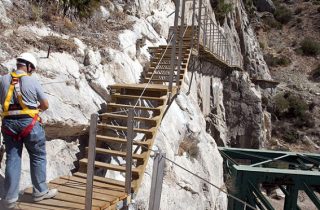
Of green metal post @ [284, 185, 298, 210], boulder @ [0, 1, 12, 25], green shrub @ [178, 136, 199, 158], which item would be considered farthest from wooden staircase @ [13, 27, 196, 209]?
boulder @ [0, 1, 12, 25]

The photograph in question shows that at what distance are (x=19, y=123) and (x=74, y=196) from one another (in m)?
1.39

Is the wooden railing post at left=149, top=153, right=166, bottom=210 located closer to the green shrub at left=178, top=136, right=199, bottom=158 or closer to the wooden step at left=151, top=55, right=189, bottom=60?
the green shrub at left=178, top=136, right=199, bottom=158

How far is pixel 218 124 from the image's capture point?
69.9 feet

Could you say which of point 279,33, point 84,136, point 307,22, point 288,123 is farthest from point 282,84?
point 84,136

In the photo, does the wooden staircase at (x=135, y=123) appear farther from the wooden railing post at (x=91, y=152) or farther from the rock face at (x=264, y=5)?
the rock face at (x=264, y=5)

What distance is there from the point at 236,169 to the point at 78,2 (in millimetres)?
7753

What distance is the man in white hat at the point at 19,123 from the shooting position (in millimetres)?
4695

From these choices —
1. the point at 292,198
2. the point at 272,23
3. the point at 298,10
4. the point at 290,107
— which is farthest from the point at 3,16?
the point at 298,10

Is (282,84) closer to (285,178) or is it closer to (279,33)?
(279,33)

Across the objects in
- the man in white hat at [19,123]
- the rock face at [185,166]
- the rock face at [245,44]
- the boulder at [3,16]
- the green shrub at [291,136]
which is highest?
the rock face at [245,44]

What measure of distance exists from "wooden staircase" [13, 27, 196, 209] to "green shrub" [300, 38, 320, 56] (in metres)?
41.0

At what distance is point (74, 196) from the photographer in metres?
5.31

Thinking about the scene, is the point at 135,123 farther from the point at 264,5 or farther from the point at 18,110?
the point at 264,5

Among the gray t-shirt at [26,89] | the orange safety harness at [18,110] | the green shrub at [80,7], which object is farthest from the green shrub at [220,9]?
the orange safety harness at [18,110]
